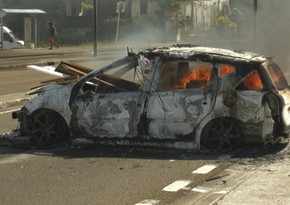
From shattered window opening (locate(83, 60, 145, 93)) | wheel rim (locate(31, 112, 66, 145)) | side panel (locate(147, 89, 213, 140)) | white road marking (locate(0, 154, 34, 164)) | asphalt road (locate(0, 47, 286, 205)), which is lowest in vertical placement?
white road marking (locate(0, 154, 34, 164))

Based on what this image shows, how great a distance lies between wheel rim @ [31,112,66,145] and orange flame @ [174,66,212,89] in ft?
5.92

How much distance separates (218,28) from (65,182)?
4741 cm

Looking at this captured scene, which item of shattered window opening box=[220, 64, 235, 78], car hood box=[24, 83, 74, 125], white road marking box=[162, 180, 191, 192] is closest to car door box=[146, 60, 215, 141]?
shattered window opening box=[220, 64, 235, 78]

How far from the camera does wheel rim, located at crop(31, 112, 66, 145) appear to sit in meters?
8.24

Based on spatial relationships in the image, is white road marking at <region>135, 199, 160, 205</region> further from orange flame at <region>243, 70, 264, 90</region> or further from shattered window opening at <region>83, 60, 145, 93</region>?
orange flame at <region>243, 70, 264, 90</region>

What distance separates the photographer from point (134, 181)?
638cm

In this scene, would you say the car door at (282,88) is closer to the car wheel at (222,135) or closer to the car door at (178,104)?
the car wheel at (222,135)

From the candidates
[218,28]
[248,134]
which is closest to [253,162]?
[248,134]

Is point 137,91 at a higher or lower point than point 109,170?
higher

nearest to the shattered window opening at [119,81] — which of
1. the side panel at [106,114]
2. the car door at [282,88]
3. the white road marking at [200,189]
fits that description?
the side panel at [106,114]

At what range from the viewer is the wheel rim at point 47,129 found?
8.24 meters

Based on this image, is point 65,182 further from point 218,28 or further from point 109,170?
point 218,28

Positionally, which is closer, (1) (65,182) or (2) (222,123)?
(1) (65,182)

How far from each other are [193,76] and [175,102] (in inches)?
20.8
